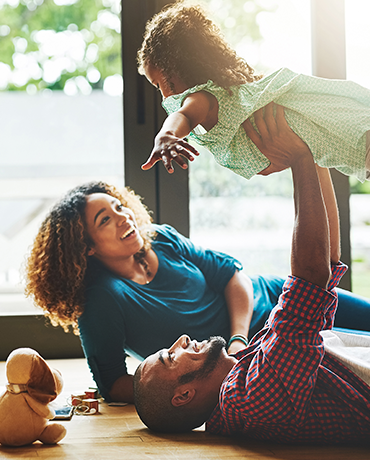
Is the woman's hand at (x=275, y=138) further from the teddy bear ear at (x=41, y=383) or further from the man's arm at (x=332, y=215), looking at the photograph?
the teddy bear ear at (x=41, y=383)

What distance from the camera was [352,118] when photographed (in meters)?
1.26

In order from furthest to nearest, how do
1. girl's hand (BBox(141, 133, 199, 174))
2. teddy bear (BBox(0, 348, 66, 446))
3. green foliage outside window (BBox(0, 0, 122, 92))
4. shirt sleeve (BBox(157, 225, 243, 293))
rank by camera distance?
green foliage outside window (BBox(0, 0, 122, 92)) < shirt sleeve (BBox(157, 225, 243, 293)) < teddy bear (BBox(0, 348, 66, 446)) < girl's hand (BBox(141, 133, 199, 174))

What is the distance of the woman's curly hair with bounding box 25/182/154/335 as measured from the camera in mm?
1658

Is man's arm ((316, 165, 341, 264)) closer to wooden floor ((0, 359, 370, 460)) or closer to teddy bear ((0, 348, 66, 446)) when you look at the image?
wooden floor ((0, 359, 370, 460))

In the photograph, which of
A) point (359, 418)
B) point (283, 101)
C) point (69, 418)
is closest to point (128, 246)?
point (69, 418)

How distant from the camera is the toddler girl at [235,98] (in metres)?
1.25

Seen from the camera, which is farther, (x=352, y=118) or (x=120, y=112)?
(x=120, y=112)

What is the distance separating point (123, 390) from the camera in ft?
5.13

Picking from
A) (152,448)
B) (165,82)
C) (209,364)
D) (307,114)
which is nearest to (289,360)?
(209,364)

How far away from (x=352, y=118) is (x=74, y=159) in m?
1.50

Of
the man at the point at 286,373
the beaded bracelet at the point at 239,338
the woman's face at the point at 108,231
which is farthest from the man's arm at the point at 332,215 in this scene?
the woman's face at the point at 108,231

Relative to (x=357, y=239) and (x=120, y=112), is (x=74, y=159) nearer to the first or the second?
(x=120, y=112)

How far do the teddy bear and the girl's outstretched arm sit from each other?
54 centimetres

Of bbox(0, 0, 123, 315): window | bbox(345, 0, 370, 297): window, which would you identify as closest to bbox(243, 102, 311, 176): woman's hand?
bbox(0, 0, 123, 315): window
